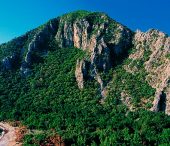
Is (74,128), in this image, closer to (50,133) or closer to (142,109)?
(50,133)

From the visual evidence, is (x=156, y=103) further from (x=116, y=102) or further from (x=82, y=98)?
(x=82, y=98)

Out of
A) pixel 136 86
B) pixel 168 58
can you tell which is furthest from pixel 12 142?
pixel 168 58

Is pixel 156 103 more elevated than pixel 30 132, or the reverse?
pixel 156 103

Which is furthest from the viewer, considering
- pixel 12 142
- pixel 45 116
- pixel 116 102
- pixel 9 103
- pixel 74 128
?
pixel 9 103

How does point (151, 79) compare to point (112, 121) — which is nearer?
point (112, 121)

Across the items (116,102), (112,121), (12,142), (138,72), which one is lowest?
(12,142)

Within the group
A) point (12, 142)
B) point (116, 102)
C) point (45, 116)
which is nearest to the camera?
point (12, 142)

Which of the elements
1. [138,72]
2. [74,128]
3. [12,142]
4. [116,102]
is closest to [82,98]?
[116,102]

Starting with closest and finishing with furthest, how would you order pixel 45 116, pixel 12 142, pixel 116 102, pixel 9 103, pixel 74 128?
pixel 12 142
pixel 74 128
pixel 45 116
pixel 116 102
pixel 9 103

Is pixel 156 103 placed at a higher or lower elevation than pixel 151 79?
lower
